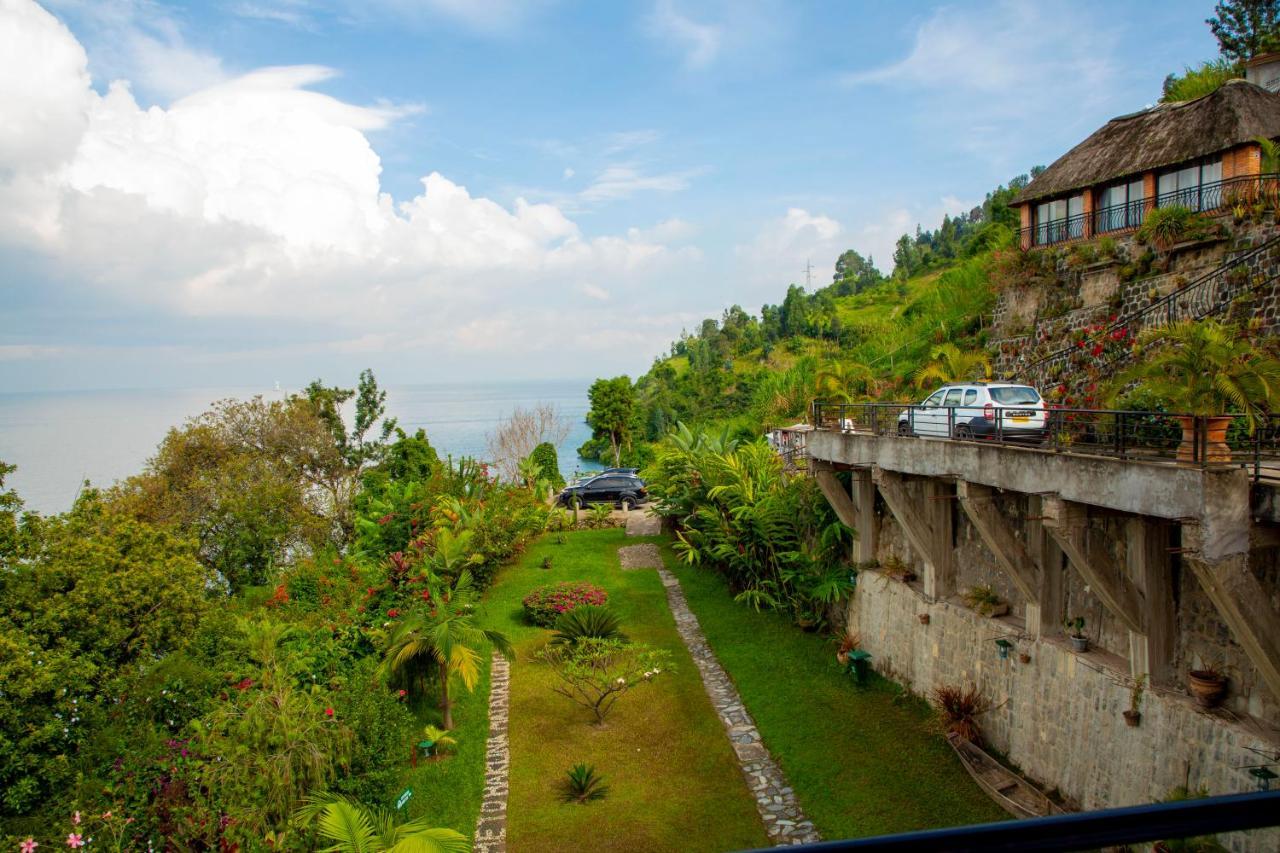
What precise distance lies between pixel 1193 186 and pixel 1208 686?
16128mm

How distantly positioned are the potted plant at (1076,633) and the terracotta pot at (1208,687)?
1.99m

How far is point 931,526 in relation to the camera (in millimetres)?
14977

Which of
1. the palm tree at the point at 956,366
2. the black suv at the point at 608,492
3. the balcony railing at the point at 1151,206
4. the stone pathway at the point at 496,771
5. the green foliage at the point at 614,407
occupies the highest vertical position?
the balcony railing at the point at 1151,206

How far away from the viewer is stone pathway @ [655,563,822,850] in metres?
12.7

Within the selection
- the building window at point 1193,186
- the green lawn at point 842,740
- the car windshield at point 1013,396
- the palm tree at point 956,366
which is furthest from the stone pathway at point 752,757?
the building window at point 1193,186

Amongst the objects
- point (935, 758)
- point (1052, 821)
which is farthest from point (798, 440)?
point (1052, 821)

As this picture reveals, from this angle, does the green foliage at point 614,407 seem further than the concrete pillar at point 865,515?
Yes

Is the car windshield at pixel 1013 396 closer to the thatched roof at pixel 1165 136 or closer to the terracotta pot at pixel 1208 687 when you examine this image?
the terracotta pot at pixel 1208 687

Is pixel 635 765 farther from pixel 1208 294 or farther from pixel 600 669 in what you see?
pixel 1208 294

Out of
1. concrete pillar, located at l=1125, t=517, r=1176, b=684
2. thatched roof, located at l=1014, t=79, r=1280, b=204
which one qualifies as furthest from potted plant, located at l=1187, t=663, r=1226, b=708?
thatched roof, located at l=1014, t=79, r=1280, b=204

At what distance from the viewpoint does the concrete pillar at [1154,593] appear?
9.77 m

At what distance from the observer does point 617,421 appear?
4497 cm

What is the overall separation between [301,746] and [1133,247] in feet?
69.4

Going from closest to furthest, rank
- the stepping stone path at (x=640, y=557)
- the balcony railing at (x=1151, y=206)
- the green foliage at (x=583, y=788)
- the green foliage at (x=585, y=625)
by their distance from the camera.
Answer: the green foliage at (x=583, y=788) < the balcony railing at (x=1151, y=206) < the green foliage at (x=585, y=625) < the stepping stone path at (x=640, y=557)
